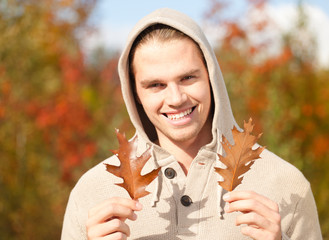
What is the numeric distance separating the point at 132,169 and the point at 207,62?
994 millimetres

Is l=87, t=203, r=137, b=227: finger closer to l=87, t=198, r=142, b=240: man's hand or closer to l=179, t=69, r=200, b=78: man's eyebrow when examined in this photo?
l=87, t=198, r=142, b=240: man's hand

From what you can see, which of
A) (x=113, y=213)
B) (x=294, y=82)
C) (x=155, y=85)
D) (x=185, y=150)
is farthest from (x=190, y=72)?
(x=294, y=82)

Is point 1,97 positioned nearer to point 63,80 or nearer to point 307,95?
point 63,80

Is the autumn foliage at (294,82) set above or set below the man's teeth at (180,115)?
above

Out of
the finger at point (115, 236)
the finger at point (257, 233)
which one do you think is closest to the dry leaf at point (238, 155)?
the finger at point (257, 233)

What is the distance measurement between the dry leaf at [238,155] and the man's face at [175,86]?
47cm

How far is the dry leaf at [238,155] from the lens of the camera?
90.4 inches

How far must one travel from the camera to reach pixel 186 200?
2.76 meters

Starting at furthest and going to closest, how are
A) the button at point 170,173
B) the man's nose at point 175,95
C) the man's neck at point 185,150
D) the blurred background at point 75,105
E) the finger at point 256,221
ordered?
the blurred background at point 75,105
the man's neck at point 185,150
the button at point 170,173
the man's nose at point 175,95
the finger at point 256,221

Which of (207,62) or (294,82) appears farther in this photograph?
(294,82)

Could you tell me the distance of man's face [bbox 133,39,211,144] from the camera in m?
2.66

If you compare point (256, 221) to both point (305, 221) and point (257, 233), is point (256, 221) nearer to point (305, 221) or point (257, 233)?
point (257, 233)

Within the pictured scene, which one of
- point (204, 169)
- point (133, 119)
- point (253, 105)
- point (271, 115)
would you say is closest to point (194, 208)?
point (204, 169)

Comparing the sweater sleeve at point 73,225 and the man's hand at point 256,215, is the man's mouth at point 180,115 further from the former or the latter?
the sweater sleeve at point 73,225
